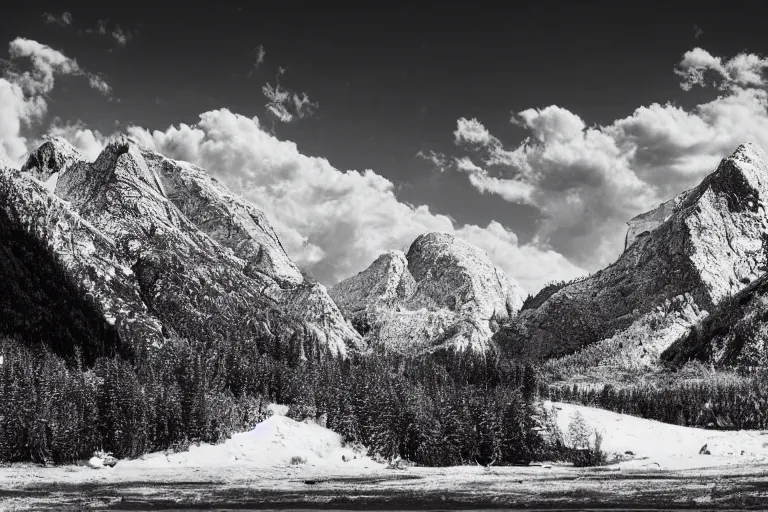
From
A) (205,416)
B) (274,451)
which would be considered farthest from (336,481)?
(205,416)

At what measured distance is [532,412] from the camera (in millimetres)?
181000

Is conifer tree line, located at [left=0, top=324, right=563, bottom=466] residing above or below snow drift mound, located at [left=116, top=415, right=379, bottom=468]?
above

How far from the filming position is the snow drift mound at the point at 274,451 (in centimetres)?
15075

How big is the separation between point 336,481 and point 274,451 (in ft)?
138

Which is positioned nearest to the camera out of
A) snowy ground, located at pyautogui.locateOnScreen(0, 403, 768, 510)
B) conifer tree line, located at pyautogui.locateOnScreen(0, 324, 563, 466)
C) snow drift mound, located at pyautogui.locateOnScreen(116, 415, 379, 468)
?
snowy ground, located at pyautogui.locateOnScreen(0, 403, 768, 510)

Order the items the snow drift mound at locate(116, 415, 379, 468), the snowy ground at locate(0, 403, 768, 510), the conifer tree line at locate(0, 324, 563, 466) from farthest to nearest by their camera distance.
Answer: the snow drift mound at locate(116, 415, 379, 468), the conifer tree line at locate(0, 324, 563, 466), the snowy ground at locate(0, 403, 768, 510)

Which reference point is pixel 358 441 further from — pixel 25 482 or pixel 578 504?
pixel 578 504

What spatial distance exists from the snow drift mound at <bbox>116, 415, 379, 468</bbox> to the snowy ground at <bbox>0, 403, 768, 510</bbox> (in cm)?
25

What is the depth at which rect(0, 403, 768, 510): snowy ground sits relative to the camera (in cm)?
9344

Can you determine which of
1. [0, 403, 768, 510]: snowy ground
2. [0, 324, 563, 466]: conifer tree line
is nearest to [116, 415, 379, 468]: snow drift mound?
[0, 403, 768, 510]: snowy ground

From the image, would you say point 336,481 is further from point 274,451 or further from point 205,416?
point 205,416

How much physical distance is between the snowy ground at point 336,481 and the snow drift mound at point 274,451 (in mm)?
253

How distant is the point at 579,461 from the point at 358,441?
174 ft

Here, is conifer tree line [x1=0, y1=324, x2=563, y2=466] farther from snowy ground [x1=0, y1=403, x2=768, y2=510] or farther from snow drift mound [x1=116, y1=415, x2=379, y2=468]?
snowy ground [x1=0, y1=403, x2=768, y2=510]
